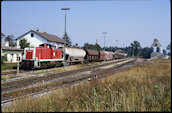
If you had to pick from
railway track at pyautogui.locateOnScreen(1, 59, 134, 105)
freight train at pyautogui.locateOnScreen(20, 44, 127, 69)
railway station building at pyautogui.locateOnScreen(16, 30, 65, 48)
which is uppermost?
railway station building at pyautogui.locateOnScreen(16, 30, 65, 48)

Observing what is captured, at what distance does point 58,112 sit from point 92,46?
185 ft

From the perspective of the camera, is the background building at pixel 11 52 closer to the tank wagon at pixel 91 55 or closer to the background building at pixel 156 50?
the tank wagon at pixel 91 55

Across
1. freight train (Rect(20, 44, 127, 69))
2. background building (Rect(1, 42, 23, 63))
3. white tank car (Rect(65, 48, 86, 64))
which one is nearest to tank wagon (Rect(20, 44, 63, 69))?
freight train (Rect(20, 44, 127, 69))

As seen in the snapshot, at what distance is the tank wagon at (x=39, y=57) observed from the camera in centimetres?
2223

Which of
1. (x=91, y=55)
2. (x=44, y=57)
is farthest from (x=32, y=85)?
(x=91, y=55)

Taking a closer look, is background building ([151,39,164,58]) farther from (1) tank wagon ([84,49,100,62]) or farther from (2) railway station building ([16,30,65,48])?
(1) tank wagon ([84,49,100,62])

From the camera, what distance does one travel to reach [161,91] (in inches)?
266

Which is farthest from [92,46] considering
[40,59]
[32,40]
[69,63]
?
[40,59]

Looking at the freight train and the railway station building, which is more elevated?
the railway station building

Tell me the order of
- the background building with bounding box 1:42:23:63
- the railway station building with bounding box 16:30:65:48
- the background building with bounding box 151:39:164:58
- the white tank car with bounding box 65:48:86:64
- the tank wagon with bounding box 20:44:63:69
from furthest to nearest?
1. the white tank car with bounding box 65:48:86:64
2. the background building with bounding box 1:42:23:63
3. the railway station building with bounding box 16:30:65:48
4. the tank wagon with bounding box 20:44:63:69
5. the background building with bounding box 151:39:164:58

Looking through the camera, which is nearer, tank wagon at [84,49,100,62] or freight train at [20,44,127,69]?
freight train at [20,44,127,69]

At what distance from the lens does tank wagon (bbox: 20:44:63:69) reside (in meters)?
22.2

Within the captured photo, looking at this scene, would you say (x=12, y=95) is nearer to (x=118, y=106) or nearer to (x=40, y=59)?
(x=118, y=106)

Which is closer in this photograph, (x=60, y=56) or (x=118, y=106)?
(x=118, y=106)
